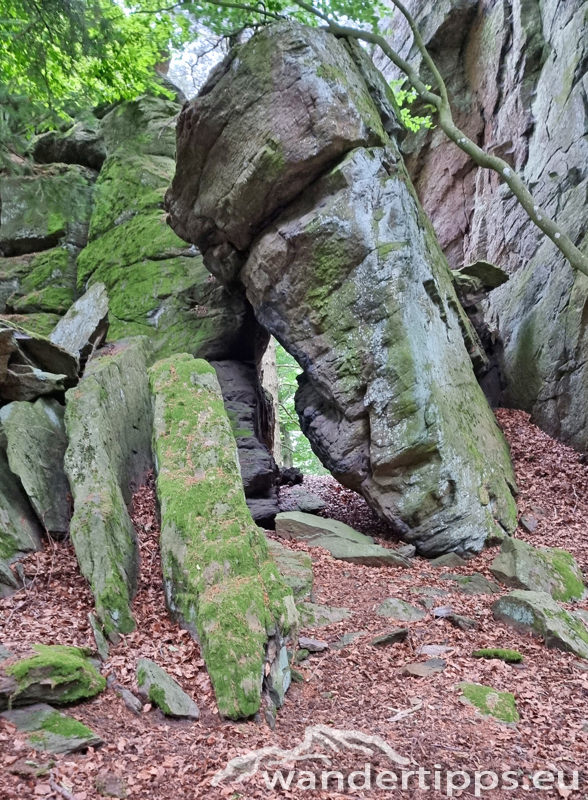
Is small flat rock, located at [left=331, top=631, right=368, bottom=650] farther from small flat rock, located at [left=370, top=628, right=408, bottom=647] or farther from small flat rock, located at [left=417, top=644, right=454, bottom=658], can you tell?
small flat rock, located at [left=417, top=644, right=454, bottom=658]

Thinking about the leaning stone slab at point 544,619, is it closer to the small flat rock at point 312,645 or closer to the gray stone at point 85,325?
the small flat rock at point 312,645

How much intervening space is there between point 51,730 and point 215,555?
7.20 ft

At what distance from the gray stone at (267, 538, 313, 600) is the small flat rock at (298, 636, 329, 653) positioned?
0.85 metres

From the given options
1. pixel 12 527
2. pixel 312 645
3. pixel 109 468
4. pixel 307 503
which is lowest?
pixel 312 645

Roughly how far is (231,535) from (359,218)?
6642 mm

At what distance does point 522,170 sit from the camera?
1502 cm

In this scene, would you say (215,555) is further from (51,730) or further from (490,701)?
(490,701)

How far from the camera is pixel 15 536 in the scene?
5.98 meters

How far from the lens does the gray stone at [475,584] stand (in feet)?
24.0

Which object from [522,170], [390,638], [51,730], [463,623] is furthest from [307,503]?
[522,170]

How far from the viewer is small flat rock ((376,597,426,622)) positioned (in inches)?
253

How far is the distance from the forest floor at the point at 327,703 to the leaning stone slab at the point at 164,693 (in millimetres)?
79

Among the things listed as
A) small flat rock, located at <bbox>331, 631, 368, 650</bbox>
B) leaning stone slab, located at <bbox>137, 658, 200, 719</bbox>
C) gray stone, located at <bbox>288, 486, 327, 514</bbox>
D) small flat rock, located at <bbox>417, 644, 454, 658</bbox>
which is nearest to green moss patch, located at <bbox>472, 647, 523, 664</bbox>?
small flat rock, located at <bbox>417, 644, 454, 658</bbox>

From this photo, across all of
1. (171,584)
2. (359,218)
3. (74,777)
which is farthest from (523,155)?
(74,777)
